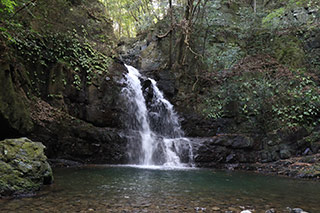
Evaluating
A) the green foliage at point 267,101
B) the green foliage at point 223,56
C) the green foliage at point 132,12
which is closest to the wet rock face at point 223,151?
the green foliage at point 267,101

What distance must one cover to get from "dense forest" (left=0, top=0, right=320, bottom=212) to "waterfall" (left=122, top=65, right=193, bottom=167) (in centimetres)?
7

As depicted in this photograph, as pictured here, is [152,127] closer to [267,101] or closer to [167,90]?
[167,90]

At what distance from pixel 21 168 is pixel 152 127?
8.13 m

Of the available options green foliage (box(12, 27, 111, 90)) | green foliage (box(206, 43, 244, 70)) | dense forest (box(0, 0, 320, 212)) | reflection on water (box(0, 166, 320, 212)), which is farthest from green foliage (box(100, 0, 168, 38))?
reflection on water (box(0, 166, 320, 212))

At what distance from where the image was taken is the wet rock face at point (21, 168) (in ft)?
12.1

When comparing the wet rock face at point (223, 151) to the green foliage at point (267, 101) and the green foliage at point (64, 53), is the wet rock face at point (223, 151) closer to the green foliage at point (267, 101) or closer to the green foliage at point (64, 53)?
the green foliage at point (267, 101)

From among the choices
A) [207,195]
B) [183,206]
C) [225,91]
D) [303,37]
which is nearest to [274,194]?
[207,195]

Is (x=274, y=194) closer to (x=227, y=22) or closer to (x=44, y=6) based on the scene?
(x=44, y=6)

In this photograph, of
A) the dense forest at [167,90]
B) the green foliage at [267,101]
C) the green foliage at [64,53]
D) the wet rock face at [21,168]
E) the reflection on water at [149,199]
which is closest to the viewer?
the reflection on water at [149,199]

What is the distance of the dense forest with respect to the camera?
815 cm

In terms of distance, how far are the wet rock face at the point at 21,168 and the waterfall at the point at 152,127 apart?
5762 mm

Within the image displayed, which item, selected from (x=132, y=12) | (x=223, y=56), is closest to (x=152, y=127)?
(x=223, y=56)

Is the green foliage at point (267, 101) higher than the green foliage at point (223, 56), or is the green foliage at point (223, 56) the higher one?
the green foliage at point (223, 56)

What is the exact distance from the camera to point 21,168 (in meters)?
4.00
